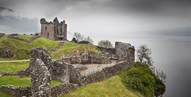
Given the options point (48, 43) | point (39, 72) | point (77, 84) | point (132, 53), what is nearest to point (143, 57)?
point (48, 43)

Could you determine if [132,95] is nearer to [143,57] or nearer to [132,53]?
[132,53]

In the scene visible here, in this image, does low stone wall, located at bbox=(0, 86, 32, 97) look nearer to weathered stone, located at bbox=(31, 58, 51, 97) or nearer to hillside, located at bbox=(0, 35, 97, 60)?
weathered stone, located at bbox=(31, 58, 51, 97)

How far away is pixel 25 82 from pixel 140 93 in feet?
64.0

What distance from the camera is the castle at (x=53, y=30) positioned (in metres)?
128

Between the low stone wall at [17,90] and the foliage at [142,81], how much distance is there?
19.7 metres

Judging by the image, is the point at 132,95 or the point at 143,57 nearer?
the point at 132,95

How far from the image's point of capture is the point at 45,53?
33094 millimetres

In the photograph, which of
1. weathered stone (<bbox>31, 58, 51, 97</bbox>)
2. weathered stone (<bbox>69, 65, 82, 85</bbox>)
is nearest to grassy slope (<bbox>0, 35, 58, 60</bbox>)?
weathered stone (<bbox>69, 65, 82, 85</bbox>)

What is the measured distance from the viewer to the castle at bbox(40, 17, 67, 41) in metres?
128

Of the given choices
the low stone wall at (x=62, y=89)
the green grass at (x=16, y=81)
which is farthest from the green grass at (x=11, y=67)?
the low stone wall at (x=62, y=89)

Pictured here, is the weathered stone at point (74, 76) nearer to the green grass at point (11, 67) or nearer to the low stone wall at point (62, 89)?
the low stone wall at point (62, 89)

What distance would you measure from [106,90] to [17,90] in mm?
12282

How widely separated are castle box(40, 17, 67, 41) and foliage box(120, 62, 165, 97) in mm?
74910

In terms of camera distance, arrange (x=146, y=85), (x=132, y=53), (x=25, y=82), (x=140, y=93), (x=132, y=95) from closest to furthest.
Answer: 1. (x=25, y=82)
2. (x=132, y=95)
3. (x=140, y=93)
4. (x=146, y=85)
5. (x=132, y=53)
